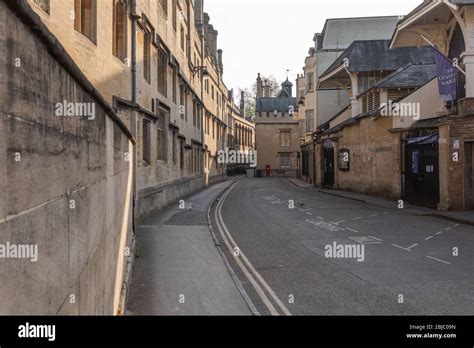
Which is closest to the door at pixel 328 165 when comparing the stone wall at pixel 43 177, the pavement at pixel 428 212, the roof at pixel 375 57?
the roof at pixel 375 57

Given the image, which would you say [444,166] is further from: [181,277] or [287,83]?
[287,83]

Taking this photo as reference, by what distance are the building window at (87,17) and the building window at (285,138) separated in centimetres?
6642

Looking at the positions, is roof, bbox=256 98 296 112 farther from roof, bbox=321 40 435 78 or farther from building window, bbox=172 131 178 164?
building window, bbox=172 131 178 164

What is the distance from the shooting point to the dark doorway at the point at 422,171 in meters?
19.9

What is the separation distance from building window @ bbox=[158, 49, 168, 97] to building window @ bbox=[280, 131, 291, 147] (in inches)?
2200

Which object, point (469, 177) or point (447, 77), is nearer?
point (469, 177)

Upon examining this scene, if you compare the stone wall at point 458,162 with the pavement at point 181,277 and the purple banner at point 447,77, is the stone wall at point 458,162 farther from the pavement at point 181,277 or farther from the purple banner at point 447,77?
the pavement at point 181,277

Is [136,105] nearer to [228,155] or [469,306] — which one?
[469,306]

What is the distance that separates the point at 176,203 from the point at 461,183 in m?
13.8

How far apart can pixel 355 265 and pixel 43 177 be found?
789 cm

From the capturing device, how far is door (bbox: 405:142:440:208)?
19.9m

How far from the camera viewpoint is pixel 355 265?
9484 millimetres

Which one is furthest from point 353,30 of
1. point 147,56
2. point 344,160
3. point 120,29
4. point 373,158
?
point 120,29
